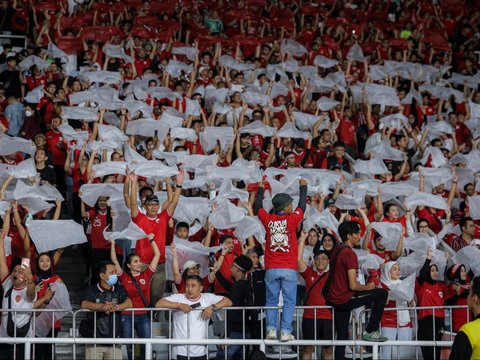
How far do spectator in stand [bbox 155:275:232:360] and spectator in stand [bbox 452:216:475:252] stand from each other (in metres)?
4.28

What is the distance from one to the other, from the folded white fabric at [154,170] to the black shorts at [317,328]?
9.16 ft

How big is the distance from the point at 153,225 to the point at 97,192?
1.40 meters

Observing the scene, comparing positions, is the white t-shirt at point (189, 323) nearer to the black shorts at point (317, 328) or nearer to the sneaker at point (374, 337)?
the black shorts at point (317, 328)

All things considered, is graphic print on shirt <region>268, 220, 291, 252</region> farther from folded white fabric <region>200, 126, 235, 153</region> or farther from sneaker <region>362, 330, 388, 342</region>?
folded white fabric <region>200, 126, 235, 153</region>

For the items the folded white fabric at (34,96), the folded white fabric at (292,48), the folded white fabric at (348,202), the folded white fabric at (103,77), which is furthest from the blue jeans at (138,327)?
the folded white fabric at (292,48)

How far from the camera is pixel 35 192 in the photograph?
14273mm

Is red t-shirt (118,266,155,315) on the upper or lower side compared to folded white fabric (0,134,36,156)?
lower

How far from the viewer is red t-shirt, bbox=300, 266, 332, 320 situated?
42.5 feet

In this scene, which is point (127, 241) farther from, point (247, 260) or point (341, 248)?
point (341, 248)

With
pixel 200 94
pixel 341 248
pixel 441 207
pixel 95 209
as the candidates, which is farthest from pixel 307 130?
pixel 341 248

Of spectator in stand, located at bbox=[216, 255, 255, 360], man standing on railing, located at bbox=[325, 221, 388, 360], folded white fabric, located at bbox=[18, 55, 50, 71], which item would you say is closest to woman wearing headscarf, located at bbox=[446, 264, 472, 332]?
man standing on railing, located at bbox=[325, 221, 388, 360]

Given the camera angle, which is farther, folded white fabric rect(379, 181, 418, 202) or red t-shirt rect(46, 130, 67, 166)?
red t-shirt rect(46, 130, 67, 166)

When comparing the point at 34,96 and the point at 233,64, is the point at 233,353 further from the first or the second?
the point at 233,64

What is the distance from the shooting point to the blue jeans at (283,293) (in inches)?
469
